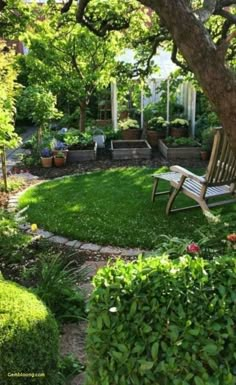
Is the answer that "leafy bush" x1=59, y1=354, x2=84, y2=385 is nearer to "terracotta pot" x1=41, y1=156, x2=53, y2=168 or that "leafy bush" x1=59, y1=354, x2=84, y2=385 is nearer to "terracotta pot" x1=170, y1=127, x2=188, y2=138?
"terracotta pot" x1=41, y1=156, x2=53, y2=168

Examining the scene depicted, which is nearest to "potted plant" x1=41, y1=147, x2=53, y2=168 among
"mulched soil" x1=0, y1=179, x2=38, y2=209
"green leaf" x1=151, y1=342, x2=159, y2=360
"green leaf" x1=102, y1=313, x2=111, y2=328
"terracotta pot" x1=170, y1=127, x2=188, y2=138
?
"mulched soil" x1=0, y1=179, x2=38, y2=209

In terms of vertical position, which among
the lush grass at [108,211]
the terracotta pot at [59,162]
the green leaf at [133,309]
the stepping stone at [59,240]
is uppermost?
the green leaf at [133,309]

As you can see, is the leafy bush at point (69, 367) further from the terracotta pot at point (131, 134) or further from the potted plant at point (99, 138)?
the terracotta pot at point (131, 134)

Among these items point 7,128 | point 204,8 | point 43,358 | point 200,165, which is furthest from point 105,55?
point 43,358

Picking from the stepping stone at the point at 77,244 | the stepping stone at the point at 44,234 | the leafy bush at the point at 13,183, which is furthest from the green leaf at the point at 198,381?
the leafy bush at the point at 13,183

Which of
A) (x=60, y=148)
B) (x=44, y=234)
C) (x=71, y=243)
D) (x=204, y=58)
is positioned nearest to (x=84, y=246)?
(x=71, y=243)

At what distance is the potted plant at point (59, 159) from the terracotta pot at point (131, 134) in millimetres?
2544

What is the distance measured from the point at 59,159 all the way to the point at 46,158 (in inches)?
10.6

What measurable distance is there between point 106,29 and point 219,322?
6.13m

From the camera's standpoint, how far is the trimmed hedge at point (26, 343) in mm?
1980

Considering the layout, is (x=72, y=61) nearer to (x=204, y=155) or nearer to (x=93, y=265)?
(x=204, y=155)

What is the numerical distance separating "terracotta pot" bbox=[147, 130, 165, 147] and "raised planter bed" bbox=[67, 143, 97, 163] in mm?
1980

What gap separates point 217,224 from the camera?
132 inches

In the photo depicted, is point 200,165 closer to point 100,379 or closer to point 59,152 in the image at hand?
point 59,152
